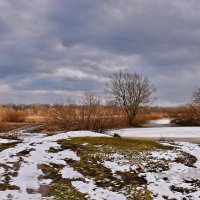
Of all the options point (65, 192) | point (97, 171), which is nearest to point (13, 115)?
point (97, 171)

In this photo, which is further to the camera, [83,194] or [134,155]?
[134,155]

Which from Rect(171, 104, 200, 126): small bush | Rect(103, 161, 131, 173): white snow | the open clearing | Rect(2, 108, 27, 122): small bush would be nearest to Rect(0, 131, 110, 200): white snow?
the open clearing

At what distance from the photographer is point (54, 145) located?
44.7 feet

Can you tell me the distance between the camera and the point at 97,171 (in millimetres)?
10891

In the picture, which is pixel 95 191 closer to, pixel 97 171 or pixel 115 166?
pixel 97 171

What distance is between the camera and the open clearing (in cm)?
914

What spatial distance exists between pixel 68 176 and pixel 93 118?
1630 centimetres

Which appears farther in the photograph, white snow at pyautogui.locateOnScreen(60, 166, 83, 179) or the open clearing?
white snow at pyautogui.locateOnScreen(60, 166, 83, 179)

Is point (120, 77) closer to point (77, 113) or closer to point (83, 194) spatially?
point (77, 113)

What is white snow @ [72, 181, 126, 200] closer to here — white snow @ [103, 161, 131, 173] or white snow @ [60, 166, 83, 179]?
white snow @ [60, 166, 83, 179]

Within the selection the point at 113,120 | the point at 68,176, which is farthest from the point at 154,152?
the point at 113,120

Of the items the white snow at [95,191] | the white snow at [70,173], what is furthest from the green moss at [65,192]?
the white snow at [70,173]

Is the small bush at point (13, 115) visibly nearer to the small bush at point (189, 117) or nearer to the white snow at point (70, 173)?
the small bush at point (189, 117)

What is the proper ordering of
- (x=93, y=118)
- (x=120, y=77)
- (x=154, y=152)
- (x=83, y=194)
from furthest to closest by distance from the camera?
(x=120, y=77)
(x=93, y=118)
(x=154, y=152)
(x=83, y=194)
